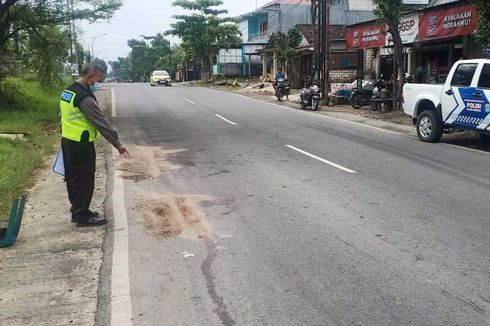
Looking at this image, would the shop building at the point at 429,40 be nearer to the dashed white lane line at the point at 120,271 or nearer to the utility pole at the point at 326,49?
the utility pole at the point at 326,49

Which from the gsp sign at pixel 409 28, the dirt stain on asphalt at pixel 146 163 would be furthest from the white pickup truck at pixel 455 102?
the gsp sign at pixel 409 28

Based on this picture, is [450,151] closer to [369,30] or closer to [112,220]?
[112,220]

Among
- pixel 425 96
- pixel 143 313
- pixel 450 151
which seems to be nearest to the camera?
pixel 143 313

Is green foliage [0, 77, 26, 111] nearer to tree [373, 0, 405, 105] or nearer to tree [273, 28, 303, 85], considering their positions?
tree [373, 0, 405, 105]

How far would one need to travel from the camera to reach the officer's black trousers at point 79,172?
6004 millimetres

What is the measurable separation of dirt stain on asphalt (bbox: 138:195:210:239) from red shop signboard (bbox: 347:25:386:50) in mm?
18662

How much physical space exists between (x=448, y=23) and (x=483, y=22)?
4998 millimetres

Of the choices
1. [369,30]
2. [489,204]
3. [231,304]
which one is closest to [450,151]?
[489,204]

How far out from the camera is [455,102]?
1188cm

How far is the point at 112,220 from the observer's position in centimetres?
633

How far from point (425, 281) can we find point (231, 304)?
1668 mm

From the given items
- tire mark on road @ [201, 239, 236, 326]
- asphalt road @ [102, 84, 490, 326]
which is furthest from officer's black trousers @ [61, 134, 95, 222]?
tire mark on road @ [201, 239, 236, 326]

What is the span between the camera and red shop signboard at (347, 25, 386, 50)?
2408 centimetres

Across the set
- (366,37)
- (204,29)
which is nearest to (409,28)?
(366,37)
